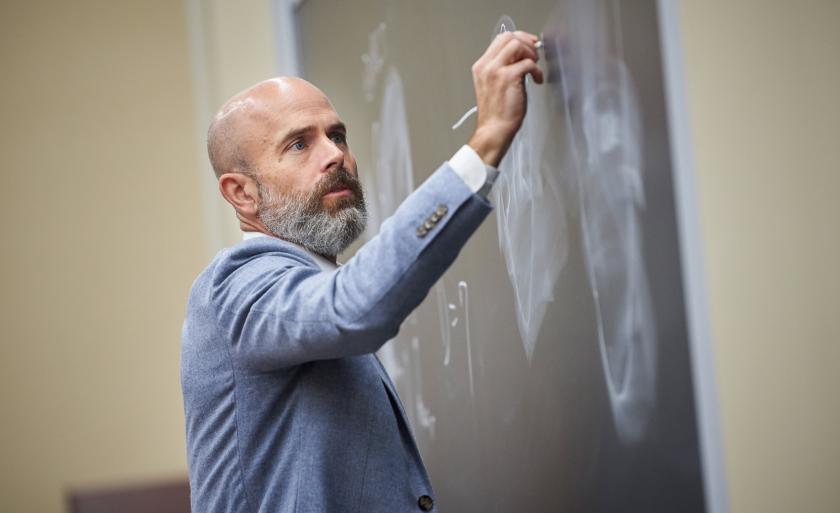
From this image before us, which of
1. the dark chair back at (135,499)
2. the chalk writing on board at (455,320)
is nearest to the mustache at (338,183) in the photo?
the chalk writing on board at (455,320)

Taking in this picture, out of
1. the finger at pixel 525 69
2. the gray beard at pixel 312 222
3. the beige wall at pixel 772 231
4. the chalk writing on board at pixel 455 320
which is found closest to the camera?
the beige wall at pixel 772 231

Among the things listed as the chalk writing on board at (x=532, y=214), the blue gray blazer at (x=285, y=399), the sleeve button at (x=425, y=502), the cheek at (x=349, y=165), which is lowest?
the sleeve button at (x=425, y=502)

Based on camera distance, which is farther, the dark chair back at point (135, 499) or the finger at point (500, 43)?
the dark chair back at point (135, 499)

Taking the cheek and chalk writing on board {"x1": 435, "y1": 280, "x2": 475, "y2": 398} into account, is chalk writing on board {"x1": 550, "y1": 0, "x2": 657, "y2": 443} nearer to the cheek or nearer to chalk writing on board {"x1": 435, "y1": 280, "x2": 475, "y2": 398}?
the cheek

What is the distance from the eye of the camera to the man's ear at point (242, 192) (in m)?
1.34

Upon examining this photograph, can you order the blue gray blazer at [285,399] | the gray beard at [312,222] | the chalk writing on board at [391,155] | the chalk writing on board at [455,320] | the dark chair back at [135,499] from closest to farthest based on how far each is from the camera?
1. the blue gray blazer at [285,399]
2. the gray beard at [312,222]
3. the chalk writing on board at [455,320]
4. the chalk writing on board at [391,155]
5. the dark chair back at [135,499]

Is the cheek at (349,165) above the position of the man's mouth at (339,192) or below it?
above

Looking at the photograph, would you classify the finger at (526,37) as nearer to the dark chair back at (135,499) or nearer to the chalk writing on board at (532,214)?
the chalk writing on board at (532,214)

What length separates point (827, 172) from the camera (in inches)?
37.1

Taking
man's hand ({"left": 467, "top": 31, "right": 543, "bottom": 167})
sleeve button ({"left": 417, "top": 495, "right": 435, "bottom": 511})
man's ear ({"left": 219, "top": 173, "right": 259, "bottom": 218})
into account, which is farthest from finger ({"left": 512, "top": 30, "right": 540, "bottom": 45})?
sleeve button ({"left": 417, "top": 495, "right": 435, "bottom": 511})

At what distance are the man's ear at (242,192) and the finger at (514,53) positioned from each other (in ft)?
1.27

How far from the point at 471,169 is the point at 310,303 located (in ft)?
0.73

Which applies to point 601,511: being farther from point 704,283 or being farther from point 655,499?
point 704,283

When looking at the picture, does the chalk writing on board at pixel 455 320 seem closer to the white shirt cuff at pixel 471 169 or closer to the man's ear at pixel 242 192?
the man's ear at pixel 242 192
